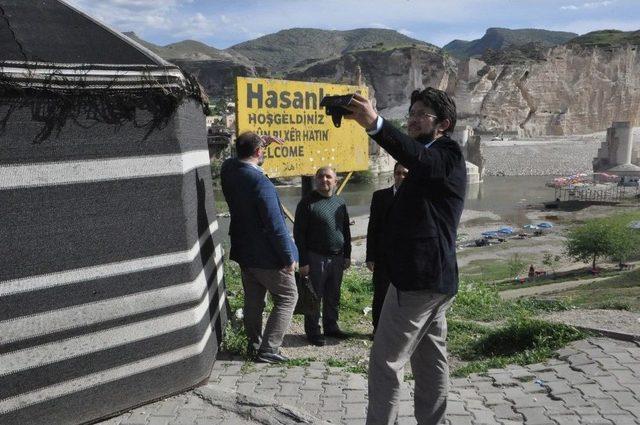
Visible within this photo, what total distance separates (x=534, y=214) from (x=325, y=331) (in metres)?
35.7

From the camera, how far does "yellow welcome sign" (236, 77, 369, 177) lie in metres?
5.91

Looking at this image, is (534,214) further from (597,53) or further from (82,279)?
(597,53)

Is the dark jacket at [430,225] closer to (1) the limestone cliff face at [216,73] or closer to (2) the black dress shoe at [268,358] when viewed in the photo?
(2) the black dress shoe at [268,358]

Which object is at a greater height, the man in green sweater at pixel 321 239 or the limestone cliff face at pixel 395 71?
the limestone cliff face at pixel 395 71

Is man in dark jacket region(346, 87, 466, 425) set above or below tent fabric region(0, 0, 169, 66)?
below

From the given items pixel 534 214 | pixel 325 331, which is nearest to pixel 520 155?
pixel 534 214

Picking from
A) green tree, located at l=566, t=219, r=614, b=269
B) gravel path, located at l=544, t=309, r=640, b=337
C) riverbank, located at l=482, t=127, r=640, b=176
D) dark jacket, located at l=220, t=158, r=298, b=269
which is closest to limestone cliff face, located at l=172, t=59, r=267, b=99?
riverbank, located at l=482, t=127, r=640, b=176

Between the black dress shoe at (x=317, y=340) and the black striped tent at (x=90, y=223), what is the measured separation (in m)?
1.81

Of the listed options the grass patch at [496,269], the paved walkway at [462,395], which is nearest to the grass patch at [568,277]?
the grass patch at [496,269]

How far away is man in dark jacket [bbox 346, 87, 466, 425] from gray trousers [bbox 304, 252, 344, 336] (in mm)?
2363

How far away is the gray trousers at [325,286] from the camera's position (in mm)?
5289

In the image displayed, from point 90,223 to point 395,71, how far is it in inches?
4003

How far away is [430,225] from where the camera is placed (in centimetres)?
275

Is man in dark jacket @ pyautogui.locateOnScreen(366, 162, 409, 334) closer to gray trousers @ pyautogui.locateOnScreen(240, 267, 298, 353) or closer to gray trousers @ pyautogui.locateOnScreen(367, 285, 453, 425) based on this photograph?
gray trousers @ pyautogui.locateOnScreen(240, 267, 298, 353)
